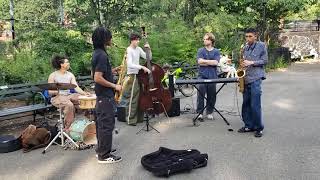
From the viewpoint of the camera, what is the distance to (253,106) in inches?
328

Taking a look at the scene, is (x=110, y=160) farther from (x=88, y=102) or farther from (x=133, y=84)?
(x=133, y=84)

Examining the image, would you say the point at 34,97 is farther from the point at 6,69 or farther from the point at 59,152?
the point at 59,152

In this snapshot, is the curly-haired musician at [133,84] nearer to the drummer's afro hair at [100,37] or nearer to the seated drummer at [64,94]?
the seated drummer at [64,94]

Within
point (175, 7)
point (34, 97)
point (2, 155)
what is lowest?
point (2, 155)

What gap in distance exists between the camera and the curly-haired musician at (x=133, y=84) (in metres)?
9.45

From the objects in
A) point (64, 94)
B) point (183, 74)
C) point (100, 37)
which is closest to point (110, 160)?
point (100, 37)

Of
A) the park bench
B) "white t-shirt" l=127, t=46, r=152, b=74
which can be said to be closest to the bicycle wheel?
"white t-shirt" l=127, t=46, r=152, b=74

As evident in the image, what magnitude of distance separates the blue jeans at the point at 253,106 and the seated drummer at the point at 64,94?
10.0ft

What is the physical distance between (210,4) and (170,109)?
12.6 metres

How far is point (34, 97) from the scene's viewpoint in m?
10.3

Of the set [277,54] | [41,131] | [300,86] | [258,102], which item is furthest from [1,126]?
[277,54]

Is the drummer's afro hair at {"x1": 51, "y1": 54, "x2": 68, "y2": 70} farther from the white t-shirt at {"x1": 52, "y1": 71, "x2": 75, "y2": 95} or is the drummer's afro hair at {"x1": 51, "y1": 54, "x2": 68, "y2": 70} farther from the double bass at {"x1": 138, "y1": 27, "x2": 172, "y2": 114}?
the double bass at {"x1": 138, "y1": 27, "x2": 172, "y2": 114}

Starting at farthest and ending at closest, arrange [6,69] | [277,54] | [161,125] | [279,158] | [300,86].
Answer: [277,54]
[300,86]
[6,69]
[161,125]
[279,158]

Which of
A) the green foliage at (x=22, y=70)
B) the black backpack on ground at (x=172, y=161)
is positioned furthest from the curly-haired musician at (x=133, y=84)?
the green foliage at (x=22, y=70)
